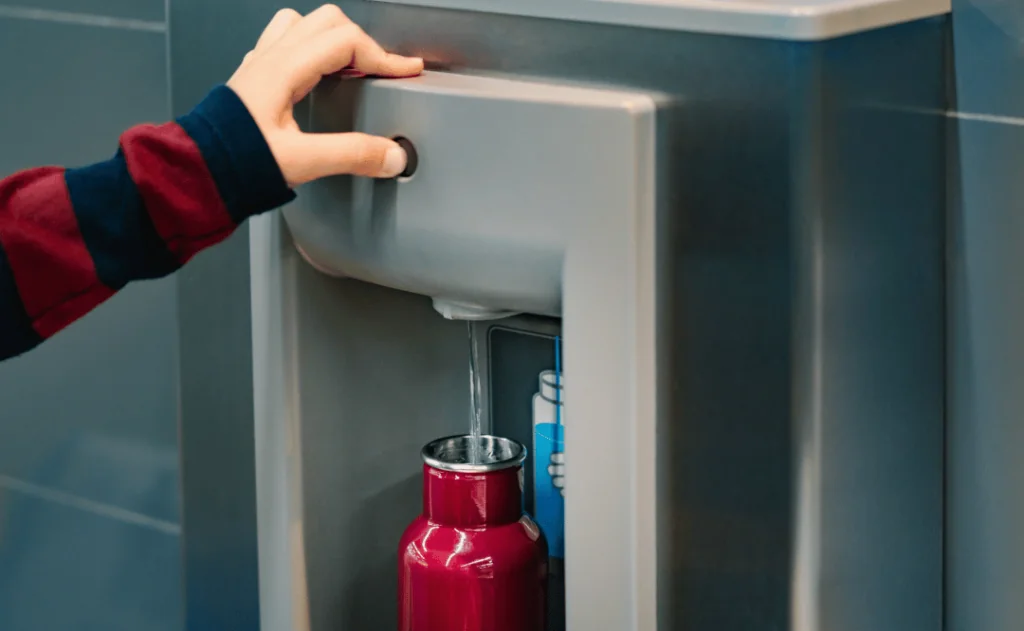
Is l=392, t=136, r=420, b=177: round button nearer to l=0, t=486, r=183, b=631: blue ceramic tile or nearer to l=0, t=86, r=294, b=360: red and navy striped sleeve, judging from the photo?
l=0, t=86, r=294, b=360: red and navy striped sleeve

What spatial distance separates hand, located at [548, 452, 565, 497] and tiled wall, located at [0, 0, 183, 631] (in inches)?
18.1

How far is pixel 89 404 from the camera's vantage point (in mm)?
1296

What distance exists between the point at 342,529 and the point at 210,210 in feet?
0.83

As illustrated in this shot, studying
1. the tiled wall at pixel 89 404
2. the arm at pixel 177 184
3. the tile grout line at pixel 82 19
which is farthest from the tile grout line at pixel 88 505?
the arm at pixel 177 184

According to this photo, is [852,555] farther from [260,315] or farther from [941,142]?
[260,315]

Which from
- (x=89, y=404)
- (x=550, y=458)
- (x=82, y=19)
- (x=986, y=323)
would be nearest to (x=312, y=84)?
(x=550, y=458)

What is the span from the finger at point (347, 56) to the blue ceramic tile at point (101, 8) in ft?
1.38

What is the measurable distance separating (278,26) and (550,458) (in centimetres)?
Result: 30

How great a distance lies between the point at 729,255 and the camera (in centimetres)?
69

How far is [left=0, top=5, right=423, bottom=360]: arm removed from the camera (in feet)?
2.39

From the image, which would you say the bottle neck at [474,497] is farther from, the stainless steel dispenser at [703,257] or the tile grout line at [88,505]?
the tile grout line at [88,505]

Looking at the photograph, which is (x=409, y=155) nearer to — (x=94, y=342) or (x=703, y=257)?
(x=703, y=257)

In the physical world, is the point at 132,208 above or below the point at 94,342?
above

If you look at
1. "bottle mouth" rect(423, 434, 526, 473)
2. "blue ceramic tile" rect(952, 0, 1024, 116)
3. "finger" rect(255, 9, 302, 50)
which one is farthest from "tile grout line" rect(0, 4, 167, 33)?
"blue ceramic tile" rect(952, 0, 1024, 116)
